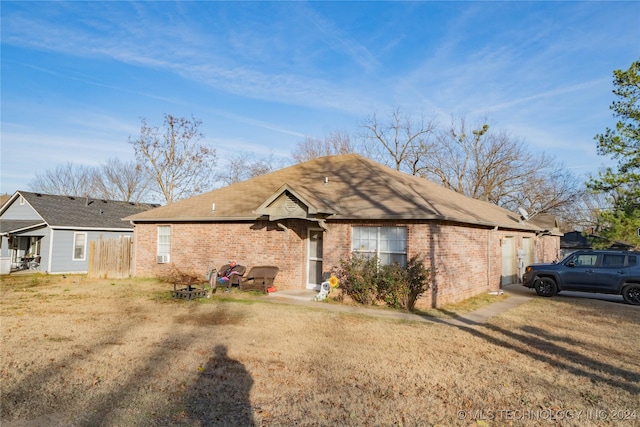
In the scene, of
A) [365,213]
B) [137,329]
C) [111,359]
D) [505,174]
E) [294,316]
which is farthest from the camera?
[505,174]

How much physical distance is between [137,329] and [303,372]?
14.4 feet

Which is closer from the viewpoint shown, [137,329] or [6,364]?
[6,364]

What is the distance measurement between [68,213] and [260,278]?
1588 centimetres

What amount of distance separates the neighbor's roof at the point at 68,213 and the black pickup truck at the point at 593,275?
67.3ft

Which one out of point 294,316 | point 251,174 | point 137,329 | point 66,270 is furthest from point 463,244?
point 251,174

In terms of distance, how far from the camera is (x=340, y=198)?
47.3ft

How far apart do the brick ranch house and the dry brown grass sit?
2.94 metres

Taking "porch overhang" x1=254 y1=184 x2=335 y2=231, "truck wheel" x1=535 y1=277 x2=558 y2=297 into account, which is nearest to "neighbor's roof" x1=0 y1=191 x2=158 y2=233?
"porch overhang" x1=254 y1=184 x2=335 y2=231

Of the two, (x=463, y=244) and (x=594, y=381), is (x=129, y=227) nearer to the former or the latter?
(x=463, y=244)

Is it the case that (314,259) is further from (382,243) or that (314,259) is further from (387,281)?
(387,281)

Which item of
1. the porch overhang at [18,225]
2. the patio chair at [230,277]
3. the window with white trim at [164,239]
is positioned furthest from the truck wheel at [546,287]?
the porch overhang at [18,225]

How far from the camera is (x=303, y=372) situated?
6145 mm

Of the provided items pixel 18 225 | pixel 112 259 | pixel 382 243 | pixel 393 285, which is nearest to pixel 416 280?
pixel 393 285

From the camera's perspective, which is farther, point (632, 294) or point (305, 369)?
point (632, 294)
